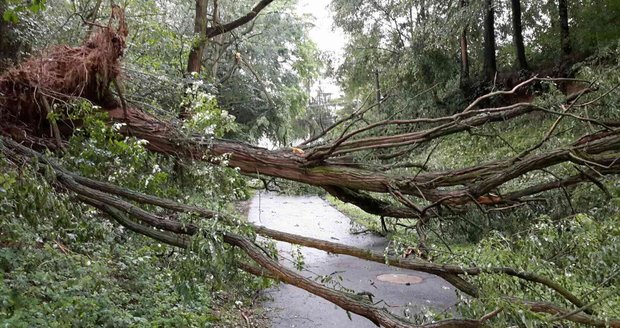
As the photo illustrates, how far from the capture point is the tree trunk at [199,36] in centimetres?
729

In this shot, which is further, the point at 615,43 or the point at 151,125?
the point at 615,43

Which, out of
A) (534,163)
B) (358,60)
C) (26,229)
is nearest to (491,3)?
(358,60)

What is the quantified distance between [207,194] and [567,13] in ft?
41.8

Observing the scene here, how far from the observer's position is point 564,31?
13.4 metres

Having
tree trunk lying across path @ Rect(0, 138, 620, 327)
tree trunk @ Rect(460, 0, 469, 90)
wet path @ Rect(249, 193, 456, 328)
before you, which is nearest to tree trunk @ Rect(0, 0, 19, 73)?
tree trunk lying across path @ Rect(0, 138, 620, 327)

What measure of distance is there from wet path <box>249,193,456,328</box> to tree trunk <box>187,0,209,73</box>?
7.49 ft

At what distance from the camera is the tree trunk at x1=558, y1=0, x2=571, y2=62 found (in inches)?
516

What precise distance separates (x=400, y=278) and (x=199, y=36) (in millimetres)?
5501

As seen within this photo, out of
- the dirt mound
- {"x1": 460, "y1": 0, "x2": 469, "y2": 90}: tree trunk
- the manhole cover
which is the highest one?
{"x1": 460, "y1": 0, "x2": 469, "y2": 90}: tree trunk

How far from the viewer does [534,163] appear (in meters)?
3.87

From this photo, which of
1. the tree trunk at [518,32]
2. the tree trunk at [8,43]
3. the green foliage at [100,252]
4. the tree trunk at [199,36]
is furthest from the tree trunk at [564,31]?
the tree trunk at [8,43]

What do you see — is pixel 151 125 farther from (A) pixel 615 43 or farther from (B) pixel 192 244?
(A) pixel 615 43

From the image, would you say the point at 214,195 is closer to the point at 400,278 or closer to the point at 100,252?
the point at 100,252

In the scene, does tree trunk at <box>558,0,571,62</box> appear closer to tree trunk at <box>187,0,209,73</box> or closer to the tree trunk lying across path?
tree trunk at <box>187,0,209,73</box>
